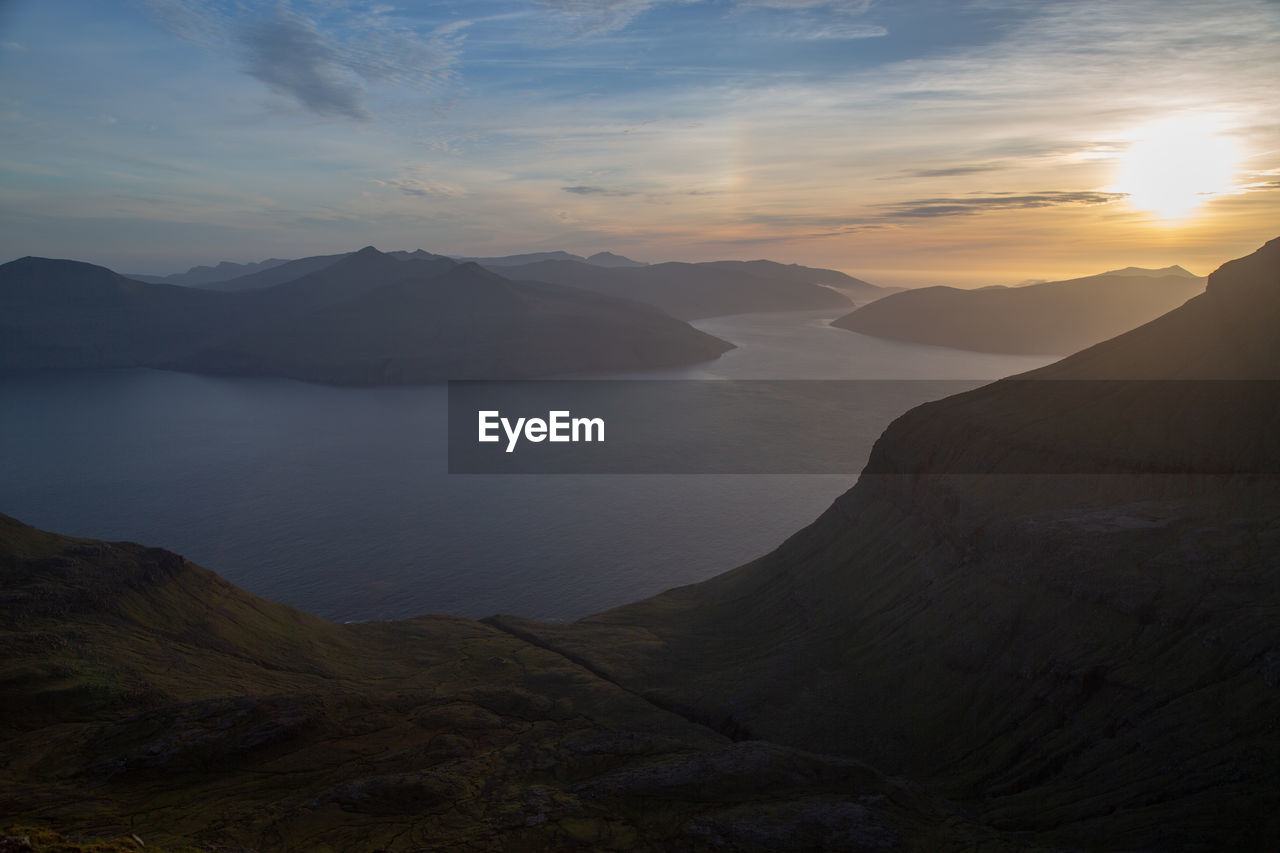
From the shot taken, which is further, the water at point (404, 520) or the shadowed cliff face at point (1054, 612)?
the water at point (404, 520)

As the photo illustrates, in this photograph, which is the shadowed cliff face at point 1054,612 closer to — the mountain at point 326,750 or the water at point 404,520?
the mountain at point 326,750

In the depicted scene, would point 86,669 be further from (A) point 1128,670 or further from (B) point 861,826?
(A) point 1128,670

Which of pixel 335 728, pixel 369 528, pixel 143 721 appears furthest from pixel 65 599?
pixel 369 528

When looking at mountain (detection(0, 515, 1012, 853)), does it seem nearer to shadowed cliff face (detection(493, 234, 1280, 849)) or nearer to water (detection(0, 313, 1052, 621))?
shadowed cliff face (detection(493, 234, 1280, 849))

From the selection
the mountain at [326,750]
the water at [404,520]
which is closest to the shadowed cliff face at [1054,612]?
the mountain at [326,750]

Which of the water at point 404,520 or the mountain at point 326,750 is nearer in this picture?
the mountain at point 326,750

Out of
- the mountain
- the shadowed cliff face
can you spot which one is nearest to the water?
the shadowed cliff face

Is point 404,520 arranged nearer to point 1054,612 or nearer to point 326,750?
point 326,750
